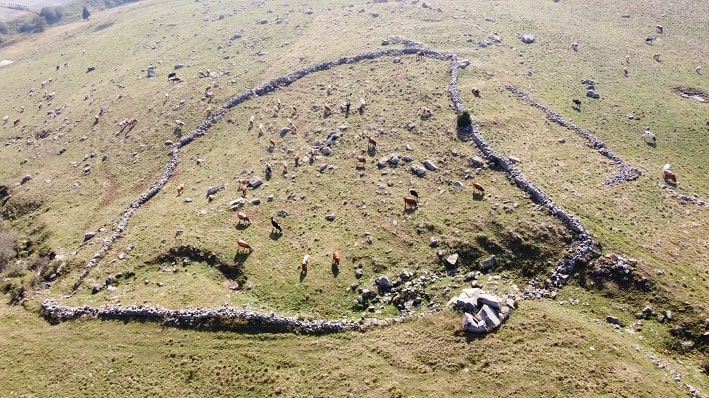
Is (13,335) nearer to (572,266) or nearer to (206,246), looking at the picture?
(206,246)

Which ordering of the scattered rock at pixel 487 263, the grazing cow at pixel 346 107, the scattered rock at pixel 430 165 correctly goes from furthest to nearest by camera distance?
the grazing cow at pixel 346 107
the scattered rock at pixel 430 165
the scattered rock at pixel 487 263

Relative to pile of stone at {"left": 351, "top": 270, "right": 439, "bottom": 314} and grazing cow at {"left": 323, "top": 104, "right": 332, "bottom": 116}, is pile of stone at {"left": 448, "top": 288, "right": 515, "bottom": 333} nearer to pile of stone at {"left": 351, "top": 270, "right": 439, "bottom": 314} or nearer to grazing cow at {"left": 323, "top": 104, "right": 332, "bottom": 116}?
pile of stone at {"left": 351, "top": 270, "right": 439, "bottom": 314}

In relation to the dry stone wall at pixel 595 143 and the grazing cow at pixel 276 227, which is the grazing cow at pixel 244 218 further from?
the dry stone wall at pixel 595 143

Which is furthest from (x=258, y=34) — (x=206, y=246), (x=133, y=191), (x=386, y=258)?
(x=386, y=258)

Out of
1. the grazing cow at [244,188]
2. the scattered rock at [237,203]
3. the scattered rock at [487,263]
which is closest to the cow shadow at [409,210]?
the scattered rock at [487,263]

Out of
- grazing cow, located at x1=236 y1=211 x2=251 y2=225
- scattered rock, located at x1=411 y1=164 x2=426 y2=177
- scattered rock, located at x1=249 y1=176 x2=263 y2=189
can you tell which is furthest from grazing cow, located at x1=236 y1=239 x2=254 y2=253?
scattered rock, located at x1=411 y1=164 x2=426 y2=177

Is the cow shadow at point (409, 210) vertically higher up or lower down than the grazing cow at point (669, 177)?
higher up
